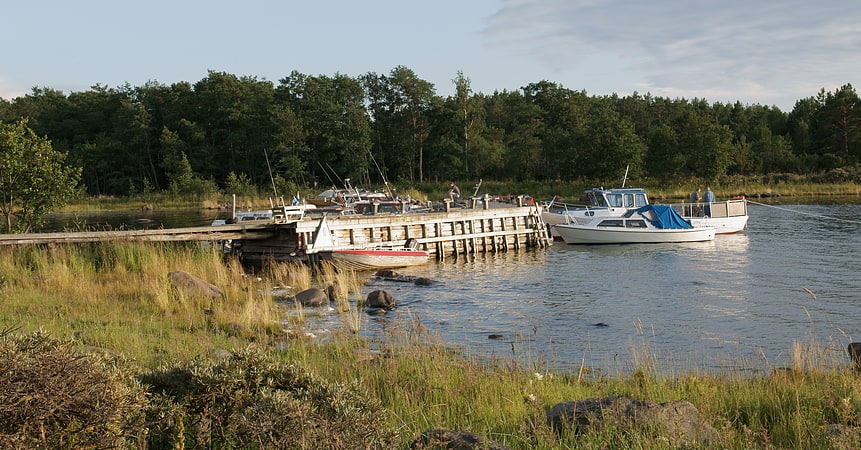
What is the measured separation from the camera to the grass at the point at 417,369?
265 inches

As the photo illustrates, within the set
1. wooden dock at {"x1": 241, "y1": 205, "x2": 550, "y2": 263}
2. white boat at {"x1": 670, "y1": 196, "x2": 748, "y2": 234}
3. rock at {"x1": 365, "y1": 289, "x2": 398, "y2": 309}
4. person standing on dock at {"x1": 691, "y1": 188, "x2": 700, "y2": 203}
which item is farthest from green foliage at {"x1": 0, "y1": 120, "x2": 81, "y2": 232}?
person standing on dock at {"x1": 691, "y1": 188, "x2": 700, "y2": 203}

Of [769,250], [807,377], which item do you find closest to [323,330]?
[807,377]

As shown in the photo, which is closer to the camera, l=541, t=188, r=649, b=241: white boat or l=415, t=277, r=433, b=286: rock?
l=415, t=277, r=433, b=286: rock

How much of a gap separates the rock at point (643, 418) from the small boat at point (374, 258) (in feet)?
62.7

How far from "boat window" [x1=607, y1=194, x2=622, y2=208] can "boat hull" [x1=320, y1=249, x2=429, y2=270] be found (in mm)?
14654

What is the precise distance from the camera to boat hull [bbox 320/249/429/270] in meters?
25.5

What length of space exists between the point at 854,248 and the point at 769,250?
3.25m

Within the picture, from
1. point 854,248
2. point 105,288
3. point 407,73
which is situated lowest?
point 854,248

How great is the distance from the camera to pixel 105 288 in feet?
54.6

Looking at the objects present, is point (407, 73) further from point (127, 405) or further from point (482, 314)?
point (127, 405)

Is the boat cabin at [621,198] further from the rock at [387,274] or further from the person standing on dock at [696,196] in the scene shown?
the rock at [387,274]

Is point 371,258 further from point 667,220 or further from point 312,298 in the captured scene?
point 667,220

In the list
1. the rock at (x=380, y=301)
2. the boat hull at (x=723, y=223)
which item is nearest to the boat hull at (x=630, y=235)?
the boat hull at (x=723, y=223)

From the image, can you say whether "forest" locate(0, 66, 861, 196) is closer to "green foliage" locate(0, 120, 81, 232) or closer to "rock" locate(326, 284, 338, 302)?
"green foliage" locate(0, 120, 81, 232)
